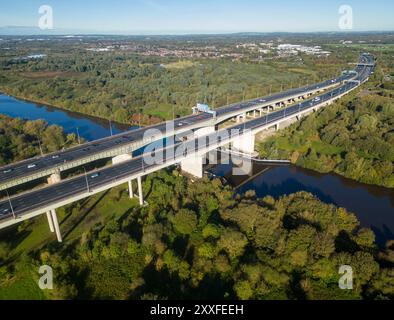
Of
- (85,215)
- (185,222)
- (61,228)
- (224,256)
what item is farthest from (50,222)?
(224,256)

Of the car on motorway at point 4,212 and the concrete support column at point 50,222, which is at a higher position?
the car on motorway at point 4,212

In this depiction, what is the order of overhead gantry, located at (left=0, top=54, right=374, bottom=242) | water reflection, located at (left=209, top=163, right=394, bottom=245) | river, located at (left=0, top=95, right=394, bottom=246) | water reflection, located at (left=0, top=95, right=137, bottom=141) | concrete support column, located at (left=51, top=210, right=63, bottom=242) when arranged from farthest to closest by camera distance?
water reflection, located at (left=0, top=95, right=137, bottom=141) < water reflection, located at (left=209, top=163, right=394, bottom=245) < river, located at (left=0, top=95, right=394, bottom=246) < concrete support column, located at (left=51, top=210, right=63, bottom=242) < overhead gantry, located at (left=0, top=54, right=374, bottom=242)

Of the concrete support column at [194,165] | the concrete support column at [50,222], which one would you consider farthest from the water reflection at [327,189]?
the concrete support column at [50,222]

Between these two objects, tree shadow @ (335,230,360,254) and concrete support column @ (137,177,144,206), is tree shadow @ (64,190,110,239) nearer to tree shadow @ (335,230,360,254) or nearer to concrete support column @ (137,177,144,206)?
concrete support column @ (137,177,144,206)

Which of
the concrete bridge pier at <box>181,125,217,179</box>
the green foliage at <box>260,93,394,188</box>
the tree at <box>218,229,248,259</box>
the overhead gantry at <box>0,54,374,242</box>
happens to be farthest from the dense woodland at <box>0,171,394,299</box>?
the green foliage at <box>260,93,394,188</box>

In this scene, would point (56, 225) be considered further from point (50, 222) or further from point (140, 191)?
point (140, 191)

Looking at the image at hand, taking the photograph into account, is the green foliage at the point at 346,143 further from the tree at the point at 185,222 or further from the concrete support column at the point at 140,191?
the tree at the point at 185,222
